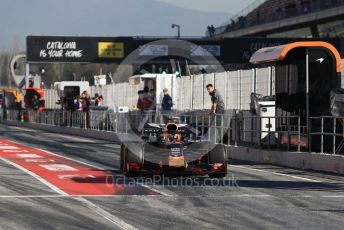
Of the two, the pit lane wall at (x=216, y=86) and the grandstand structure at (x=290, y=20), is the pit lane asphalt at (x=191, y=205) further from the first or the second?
the grandstand structure at (x=290, y=20)

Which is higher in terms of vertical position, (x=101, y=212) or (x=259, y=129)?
(x=259, y=129)

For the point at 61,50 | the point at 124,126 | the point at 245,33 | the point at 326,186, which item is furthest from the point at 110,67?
the point at 326,186

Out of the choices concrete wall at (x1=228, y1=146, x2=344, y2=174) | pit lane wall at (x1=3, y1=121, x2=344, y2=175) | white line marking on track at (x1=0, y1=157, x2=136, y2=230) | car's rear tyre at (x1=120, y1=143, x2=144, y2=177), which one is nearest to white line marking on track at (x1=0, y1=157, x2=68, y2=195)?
white line marking on track at (x1=0, y1=157, x2=136, y2=230)

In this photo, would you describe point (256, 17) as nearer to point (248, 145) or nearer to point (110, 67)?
point (248, 145)

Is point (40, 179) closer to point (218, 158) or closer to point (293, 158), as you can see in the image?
point (218, 158)

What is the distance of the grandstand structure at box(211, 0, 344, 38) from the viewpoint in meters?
60.2

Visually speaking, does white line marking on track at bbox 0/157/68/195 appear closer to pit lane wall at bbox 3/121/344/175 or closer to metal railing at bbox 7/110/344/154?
pit lane wall at bbox 3/121/344/175

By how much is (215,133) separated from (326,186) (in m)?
9.70

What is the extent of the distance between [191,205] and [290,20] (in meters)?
56.3

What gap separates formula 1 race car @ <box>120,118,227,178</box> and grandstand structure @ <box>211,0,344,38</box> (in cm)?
4430

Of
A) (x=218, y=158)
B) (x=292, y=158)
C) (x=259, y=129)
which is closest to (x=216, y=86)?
(x=259, y=129)

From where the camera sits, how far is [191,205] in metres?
11.2

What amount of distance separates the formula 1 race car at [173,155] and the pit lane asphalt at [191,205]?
0.29 m

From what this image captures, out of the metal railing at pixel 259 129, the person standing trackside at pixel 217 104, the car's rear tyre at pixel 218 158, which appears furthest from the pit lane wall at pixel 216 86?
the car's rear tyre at pixel 218 158
